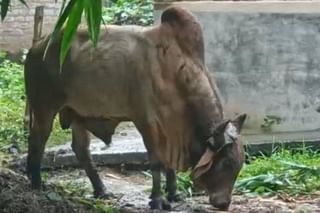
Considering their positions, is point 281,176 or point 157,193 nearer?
point 157,193

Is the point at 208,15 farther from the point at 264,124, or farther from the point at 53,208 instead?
the point at 53,208

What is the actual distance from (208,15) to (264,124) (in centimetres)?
117

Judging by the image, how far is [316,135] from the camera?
378 inches

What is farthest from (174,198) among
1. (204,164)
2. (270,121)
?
(270,121)

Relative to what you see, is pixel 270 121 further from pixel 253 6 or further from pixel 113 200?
pixel 113 200

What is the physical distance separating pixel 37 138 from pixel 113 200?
0.74 m

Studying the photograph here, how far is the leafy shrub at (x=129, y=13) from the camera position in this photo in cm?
1375

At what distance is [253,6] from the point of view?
942 centimetres

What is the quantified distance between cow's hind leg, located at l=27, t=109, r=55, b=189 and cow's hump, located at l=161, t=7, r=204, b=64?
110 centimetres

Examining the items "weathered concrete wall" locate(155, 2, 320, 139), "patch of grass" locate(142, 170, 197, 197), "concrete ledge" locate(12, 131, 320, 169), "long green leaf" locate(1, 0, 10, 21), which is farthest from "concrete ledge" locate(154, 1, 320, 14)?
"long green leaf" locate(1, 0, 10, 21)

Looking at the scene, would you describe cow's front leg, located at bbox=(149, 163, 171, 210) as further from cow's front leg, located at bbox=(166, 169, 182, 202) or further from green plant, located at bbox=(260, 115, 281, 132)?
green plant, located at bbox=(260, 115, 281, 132)

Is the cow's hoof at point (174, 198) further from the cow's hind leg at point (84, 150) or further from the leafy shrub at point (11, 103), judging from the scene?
the leafy shrub at point (11, 103)

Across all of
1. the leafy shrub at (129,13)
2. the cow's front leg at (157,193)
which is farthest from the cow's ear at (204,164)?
the leafy shrub at (129,13)

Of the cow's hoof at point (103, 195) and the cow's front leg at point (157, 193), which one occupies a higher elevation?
the cow's front leg at point (157, 193)
